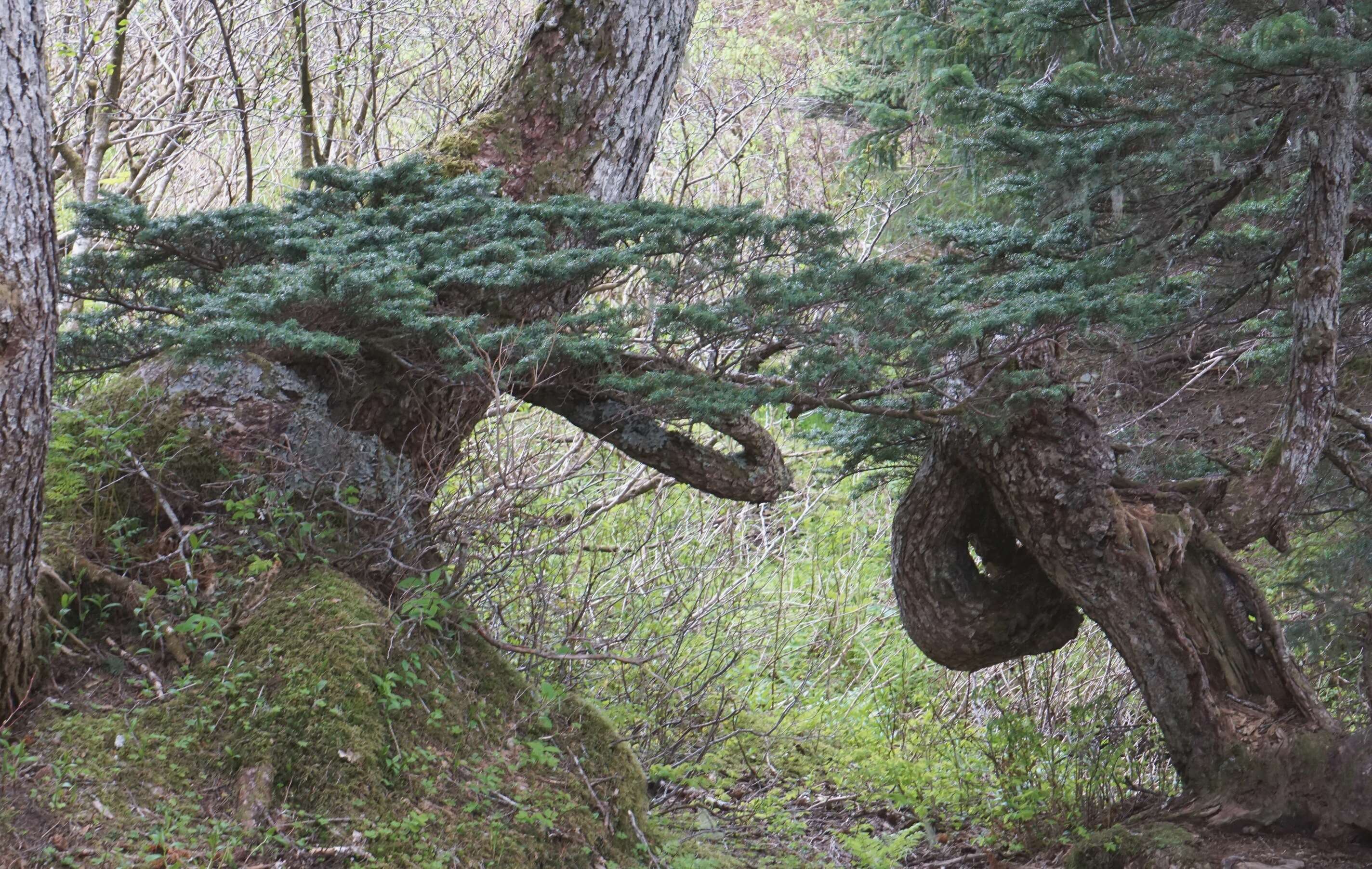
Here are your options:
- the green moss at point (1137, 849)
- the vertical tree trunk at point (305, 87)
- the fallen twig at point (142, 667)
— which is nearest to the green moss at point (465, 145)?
the vertical tree trunk at point (305, 87)

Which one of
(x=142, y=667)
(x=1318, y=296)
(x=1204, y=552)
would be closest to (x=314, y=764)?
(x=142, y=667)

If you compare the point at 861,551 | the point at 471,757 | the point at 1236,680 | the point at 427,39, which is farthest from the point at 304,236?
the point at 861,551

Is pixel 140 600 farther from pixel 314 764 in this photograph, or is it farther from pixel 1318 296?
pixel 1318 296

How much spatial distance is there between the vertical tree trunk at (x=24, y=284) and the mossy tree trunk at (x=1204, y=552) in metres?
3.72

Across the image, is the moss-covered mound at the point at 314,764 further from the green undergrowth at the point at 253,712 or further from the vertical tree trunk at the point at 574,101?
the vertical tree trunk at the point at 574,101

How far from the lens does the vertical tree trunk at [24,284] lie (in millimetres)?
2709

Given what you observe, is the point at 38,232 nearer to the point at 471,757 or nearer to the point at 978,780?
the point at 471,757

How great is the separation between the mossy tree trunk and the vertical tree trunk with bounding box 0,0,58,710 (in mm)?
3722

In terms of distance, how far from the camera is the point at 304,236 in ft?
13.3

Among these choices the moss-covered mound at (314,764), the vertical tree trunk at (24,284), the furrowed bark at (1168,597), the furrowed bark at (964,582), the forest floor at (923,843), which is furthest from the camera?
the furrowed bark at (964,582)

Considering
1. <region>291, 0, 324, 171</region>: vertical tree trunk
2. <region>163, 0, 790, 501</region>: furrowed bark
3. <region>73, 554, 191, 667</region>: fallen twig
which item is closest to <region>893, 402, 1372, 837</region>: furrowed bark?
<region>163, 0, 790, 501</region>: furrowed bark

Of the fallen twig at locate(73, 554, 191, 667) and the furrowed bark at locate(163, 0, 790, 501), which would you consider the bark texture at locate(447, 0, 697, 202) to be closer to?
the furrowed bark at locate(163, 0, 790, 501)

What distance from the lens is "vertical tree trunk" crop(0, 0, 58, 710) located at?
271cm

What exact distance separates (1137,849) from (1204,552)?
138cm
